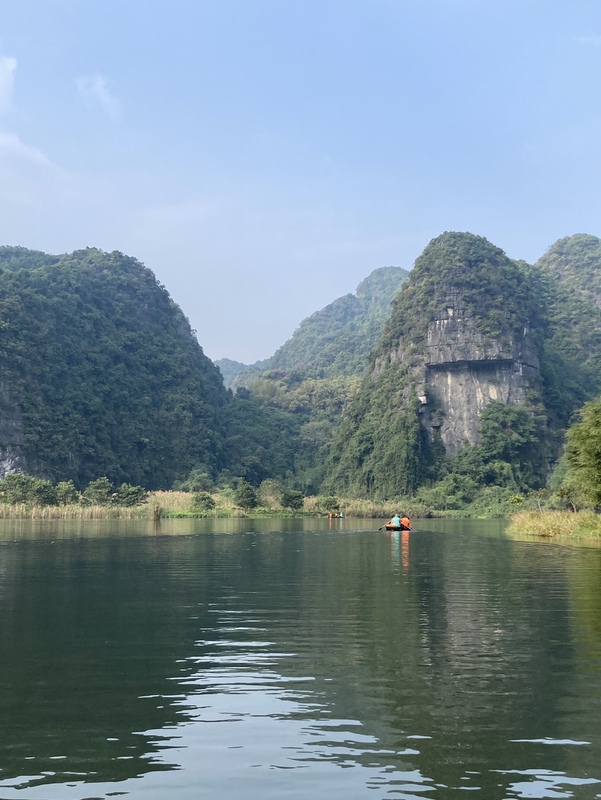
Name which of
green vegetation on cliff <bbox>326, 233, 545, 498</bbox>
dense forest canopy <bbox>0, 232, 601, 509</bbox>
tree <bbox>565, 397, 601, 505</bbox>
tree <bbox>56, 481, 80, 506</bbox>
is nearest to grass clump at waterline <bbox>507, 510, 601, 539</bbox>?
tree <bbox>565, 397, 601, 505</bbox>

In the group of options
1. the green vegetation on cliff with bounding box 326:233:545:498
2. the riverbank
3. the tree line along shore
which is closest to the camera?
the tree line along shore

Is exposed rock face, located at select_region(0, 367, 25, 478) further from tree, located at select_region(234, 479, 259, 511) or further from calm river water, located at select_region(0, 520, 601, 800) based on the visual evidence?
calm river water, located at select_region(0, 520, 601, 800)

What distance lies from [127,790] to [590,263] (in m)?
173

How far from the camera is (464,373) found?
119 m

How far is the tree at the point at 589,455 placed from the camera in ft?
112

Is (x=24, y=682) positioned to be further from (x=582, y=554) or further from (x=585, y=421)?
(x=585, y=421)

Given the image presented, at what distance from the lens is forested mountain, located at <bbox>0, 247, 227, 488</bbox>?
10444 cm

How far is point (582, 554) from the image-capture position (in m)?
27.6

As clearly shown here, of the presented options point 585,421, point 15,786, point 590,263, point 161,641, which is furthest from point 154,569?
point 590,263

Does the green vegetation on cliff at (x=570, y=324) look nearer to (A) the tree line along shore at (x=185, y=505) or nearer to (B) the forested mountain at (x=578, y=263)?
(B) the forested mountain at (x=578, y=263)

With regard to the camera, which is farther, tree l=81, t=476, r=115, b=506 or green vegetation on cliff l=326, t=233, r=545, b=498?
green vegetation on cliff l=326, t=233, r=545, b=498

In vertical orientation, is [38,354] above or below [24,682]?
above

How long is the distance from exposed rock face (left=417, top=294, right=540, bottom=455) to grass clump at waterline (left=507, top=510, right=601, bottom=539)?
75.9 m

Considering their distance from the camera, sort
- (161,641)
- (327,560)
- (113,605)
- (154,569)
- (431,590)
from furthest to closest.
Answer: (327,560) < (154,569) < (431,590) < (113,605) < (161,641)
